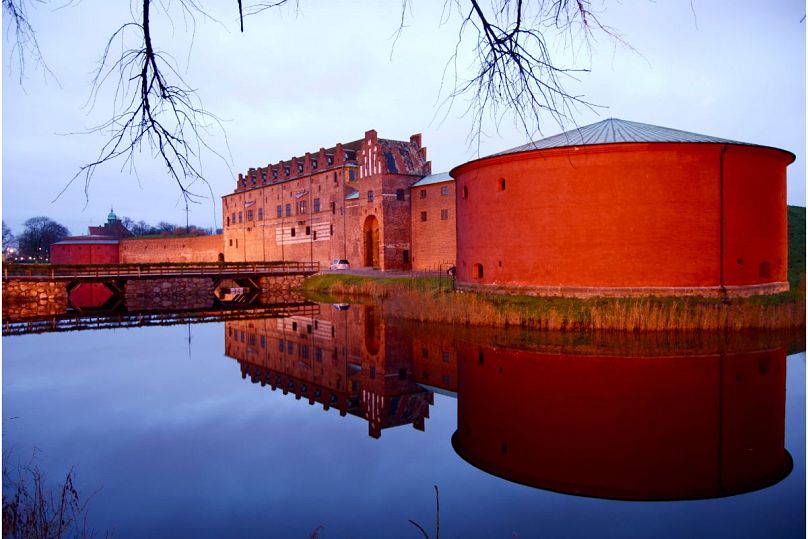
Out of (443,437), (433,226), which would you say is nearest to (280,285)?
(433,226)

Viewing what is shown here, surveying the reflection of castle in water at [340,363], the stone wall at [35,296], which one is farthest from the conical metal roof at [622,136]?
the stone wall at [35,296]

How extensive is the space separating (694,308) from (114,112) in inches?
500

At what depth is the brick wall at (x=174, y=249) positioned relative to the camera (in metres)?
49.6

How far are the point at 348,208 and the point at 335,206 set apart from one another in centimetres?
167

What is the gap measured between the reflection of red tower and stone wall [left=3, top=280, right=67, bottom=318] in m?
19.9

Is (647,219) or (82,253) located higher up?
(647,219)

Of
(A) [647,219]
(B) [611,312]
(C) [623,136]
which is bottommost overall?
(B) [611,312]

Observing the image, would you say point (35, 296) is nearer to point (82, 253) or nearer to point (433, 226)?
point (433, 226)

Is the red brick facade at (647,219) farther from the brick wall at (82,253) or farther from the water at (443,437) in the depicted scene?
the brick wall at (82,253)

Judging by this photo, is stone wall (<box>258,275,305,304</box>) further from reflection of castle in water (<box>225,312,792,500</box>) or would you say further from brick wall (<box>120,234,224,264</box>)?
brick wall (<box>120,234,224,264</box>)

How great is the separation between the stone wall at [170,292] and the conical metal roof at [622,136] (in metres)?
16.5

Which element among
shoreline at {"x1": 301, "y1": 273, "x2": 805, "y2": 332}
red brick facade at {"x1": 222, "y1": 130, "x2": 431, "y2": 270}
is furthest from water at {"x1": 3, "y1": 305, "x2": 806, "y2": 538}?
red brick facade at {"x1": 222, "y1": 130, "x2": 431, "y2": 270}

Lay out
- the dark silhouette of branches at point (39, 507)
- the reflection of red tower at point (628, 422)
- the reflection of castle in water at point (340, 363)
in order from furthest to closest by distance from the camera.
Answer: the reflection of castle in water at point (340, 363) < the reflection of red tower at point (628, 422) < the dark silhouette of branches at point (39, 507)

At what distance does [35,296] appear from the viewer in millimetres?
25234
